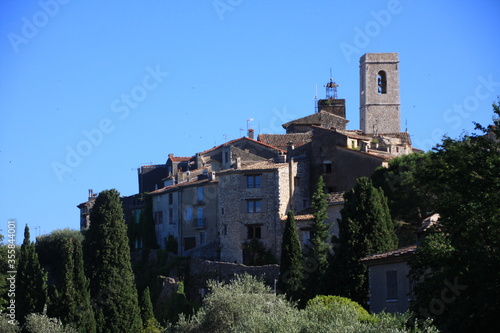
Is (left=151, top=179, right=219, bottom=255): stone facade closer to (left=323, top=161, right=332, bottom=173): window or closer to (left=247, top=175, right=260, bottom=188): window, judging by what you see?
(left=247, top=175, right=260, bottom=188): window

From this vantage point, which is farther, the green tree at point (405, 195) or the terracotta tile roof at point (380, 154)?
the terracotta tile roof at point (380, 154)

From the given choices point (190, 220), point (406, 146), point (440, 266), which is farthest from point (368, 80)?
point (440, 266)

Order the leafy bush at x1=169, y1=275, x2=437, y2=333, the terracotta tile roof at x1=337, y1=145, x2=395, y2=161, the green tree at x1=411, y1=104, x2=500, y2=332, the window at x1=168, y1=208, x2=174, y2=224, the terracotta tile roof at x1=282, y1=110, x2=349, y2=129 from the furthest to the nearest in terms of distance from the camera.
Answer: the terracotta tile roof at x1=282, y1=110, x2=349, y2=129 < the window at x1=168, y1=208, x2=174, y2=224 < the terracotta tile roof at x1=337, y1=145, x2=395, y2=161 < the green tree at x1=411, y1=104, x2=500, y2=332 < the leafy bush at x1=169, y1=275, x2=437, y2=333

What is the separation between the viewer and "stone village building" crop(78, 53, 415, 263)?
74.1 metres

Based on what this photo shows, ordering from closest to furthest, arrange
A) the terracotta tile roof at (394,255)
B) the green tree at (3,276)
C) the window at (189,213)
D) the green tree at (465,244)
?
the green tree at (465,244), the terracotta tile roof at (394,255), the green tree at (3,276), the window at (189,213)

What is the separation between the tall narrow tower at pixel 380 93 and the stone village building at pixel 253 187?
1736cm

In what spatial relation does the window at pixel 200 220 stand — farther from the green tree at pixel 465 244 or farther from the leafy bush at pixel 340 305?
the green tree at pixel 465 244

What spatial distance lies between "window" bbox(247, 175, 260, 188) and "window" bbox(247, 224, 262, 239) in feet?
10.1

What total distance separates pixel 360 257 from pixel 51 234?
4655 centimetres

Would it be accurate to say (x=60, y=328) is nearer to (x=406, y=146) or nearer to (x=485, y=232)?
(x=485, y=232)

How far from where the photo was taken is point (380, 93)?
113500 mm

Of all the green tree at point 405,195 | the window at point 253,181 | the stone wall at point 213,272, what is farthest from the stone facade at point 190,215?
the green tree at point 405,195

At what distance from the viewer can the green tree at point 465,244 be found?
33.6 m

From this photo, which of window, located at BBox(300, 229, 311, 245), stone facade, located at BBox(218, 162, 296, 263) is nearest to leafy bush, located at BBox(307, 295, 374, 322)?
window, located at BBox(300, 229, 311, 245)
